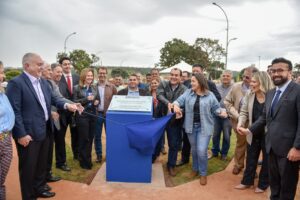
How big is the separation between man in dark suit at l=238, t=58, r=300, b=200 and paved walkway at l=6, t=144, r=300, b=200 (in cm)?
101

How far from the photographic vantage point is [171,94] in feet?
17.7

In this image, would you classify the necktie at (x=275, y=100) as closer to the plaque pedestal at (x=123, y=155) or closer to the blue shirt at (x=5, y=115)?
the plaque pedestal at (x=123, y=155)

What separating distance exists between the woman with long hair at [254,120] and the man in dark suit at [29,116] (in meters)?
3.06

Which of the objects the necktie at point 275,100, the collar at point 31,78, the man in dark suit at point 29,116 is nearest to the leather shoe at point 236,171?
the necktie at point 275,100

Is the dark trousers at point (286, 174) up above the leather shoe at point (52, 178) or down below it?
above

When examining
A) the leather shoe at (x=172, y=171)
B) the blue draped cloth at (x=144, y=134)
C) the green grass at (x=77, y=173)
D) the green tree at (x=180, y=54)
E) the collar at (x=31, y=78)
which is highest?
the green tree at (x=180, y=54)

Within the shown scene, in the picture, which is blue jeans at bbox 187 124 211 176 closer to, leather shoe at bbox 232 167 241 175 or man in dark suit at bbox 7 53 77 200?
leather shoe at bbox 232 167 241 175

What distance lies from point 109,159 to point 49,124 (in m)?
1.20

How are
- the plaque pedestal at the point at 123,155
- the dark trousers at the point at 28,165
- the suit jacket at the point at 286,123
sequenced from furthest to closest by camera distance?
the plaque pedestal at the point at 123,155 → the dark trousers at the point at 28,165 → the suit jacket at the point at 286,123

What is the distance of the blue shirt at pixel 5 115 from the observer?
3350 mm

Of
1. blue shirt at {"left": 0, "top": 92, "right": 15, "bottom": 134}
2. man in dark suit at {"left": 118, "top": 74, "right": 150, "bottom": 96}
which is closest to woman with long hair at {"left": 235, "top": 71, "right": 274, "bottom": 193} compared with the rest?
man in dark suit at {"left": 118, "top": 74, "right": 150, "bottom": 96}

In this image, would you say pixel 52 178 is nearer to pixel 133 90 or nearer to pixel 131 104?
pixel 131 104

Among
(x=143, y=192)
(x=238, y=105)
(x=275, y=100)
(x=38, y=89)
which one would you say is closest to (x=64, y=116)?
(x=38, y=89)

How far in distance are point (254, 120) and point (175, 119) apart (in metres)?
1.41
